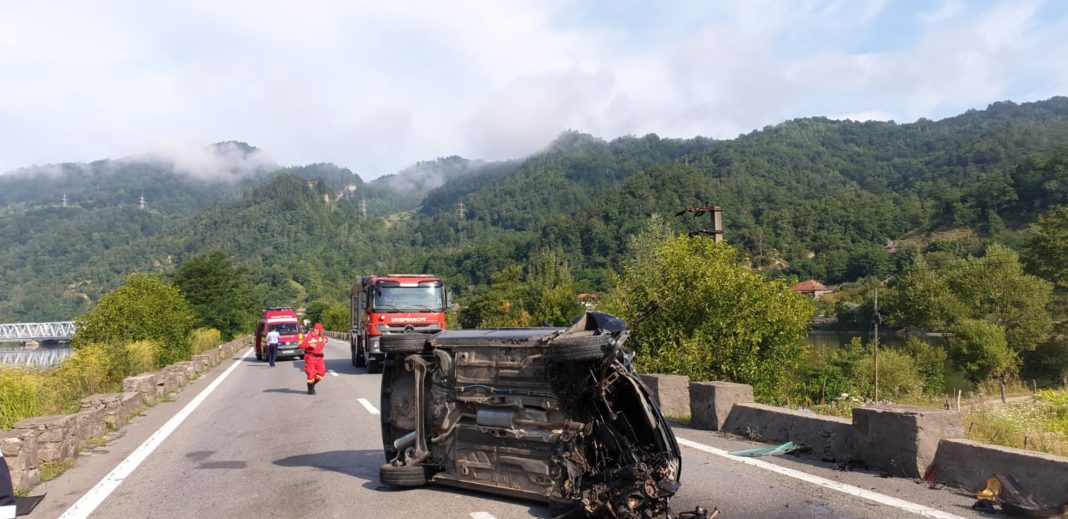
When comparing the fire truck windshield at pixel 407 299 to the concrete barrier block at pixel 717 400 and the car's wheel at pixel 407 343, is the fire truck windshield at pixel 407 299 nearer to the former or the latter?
the concrete barrier block at pixel 717 400

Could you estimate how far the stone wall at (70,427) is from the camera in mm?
7586

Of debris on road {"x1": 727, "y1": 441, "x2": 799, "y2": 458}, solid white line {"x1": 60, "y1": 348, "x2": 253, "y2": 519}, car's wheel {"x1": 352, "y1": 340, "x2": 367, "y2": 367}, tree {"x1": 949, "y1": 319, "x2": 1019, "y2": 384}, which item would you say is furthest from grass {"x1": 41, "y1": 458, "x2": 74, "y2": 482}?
tree {"x1": 949, "y1": 319, "x2": 1019, "y2": 384}

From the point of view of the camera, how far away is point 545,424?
6145 millimetres

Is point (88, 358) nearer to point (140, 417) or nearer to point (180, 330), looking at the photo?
point (140, 417)

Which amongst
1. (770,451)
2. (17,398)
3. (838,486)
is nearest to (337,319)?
(17,398)

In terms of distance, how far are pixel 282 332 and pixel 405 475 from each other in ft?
92.5

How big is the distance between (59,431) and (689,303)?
13772mm

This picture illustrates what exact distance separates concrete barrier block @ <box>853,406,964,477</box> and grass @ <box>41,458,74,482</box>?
894 centimetres

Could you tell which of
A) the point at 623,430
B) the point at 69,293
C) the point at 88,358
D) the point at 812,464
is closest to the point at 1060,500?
the point at 812,464

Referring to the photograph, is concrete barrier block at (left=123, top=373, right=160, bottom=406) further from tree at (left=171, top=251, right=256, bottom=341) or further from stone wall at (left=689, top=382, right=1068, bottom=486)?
tree at (left=171, top=251, right=256, bottom=341)

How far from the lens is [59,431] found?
8.69 meters

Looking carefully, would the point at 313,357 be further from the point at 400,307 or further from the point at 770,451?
the point at 770,451

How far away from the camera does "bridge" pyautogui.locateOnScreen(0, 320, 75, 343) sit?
8579 cm

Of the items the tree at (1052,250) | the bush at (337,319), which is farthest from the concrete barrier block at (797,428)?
the bush at (337,319)
